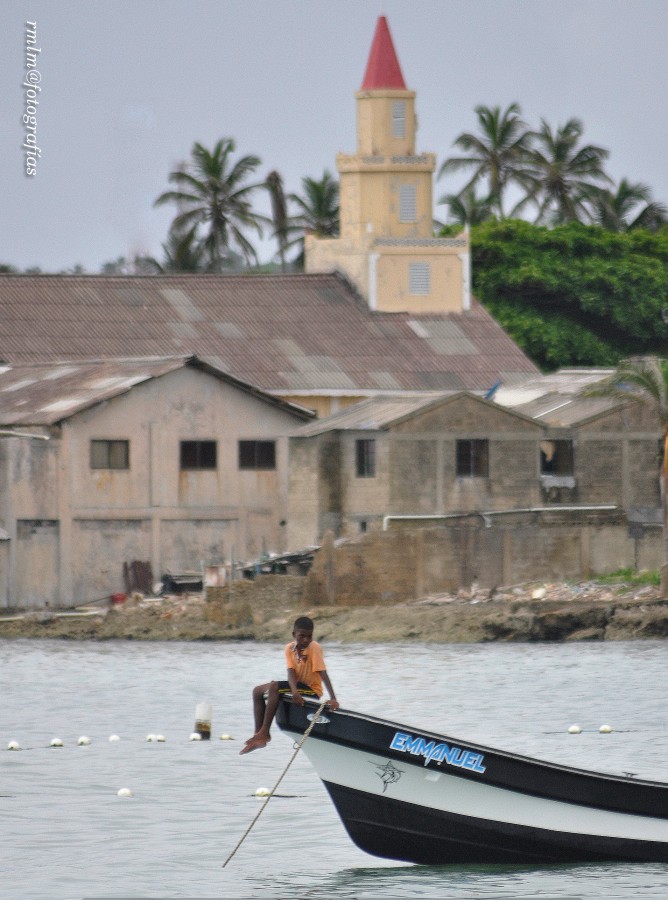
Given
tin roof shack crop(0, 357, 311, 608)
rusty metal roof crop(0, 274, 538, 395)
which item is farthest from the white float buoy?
rusty metal roof crop(0, 274, 538, 395)

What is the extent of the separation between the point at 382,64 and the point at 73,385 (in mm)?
20431

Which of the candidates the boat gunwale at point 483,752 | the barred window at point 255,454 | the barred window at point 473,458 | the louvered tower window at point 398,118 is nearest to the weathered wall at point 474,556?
the barred window at point 473,458

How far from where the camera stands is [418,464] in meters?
51.6

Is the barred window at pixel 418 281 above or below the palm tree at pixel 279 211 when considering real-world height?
below

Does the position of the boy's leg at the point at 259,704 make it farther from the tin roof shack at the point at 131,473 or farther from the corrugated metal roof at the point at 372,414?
the tin roof shack at the point at 131,473

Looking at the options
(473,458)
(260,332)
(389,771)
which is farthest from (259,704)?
(260,332)

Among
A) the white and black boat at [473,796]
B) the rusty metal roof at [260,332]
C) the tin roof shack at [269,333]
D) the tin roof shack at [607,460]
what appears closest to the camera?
the white and black boat at [473,796]

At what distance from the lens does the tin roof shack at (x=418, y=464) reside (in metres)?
51.5

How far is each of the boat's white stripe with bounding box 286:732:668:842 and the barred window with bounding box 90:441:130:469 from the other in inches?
1363

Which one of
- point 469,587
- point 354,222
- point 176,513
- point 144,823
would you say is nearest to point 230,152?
point 354,222

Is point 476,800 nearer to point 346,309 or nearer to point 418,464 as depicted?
point 418,464

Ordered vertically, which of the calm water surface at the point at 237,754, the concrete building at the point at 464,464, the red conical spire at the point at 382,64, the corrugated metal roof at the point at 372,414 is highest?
the red conical spire at the point at 382,64

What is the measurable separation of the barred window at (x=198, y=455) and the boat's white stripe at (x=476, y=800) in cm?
3534

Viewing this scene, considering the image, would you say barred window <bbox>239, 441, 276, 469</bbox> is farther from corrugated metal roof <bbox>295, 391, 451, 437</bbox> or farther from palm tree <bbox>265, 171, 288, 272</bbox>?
palm tree <bbox>265, 171, 288, 272</bbox>
